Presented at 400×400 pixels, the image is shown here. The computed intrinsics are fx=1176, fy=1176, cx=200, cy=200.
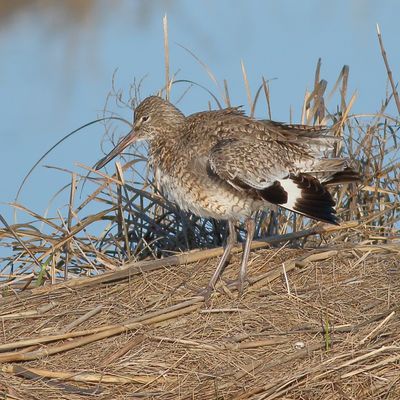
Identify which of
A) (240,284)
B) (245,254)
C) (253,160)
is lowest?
(240,284)

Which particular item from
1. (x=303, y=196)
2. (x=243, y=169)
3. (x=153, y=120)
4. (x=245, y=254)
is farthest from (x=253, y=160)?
(x=153, y=120)

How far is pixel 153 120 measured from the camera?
27.0 feet

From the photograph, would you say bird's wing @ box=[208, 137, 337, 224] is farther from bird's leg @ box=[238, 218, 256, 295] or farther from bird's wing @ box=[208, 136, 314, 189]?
bird's leg @ box=[238, 218, 256, 295]

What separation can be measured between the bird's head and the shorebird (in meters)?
0.11

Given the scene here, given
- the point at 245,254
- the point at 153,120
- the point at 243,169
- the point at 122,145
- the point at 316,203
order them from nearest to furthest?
the point at 316,203
the point at 243,169
the point at 245,254
the point at 153,120
the point at 122,145

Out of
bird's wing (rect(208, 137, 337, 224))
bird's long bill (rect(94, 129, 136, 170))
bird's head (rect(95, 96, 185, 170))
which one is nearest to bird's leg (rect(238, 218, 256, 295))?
bird's wing (rect(208, 137, 337, 224))

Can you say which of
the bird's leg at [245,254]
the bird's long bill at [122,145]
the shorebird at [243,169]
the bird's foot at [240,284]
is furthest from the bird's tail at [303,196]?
the bird's long bill at [122,145]

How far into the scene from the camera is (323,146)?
7891 mm

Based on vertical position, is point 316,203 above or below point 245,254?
above

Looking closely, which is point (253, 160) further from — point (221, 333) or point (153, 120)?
point (221, 333)

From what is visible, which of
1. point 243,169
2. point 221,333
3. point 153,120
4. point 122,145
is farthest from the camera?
point 122,145

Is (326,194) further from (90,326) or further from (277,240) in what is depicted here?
(90,326)

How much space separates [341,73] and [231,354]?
10.6ft

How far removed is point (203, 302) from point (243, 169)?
904 millimetres
